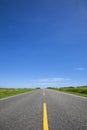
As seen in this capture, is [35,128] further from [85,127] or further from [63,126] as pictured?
[85,127]

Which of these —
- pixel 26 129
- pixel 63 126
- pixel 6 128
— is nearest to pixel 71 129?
pixel 63 126

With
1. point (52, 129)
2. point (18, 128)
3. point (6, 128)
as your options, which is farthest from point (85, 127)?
point (6, 128)

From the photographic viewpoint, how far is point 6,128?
14.5 feet

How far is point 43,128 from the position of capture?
4.45 metres

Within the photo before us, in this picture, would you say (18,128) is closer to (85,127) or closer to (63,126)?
(63,126)

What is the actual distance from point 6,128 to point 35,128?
2.73ft

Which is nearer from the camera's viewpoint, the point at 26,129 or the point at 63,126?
the point at 26,129

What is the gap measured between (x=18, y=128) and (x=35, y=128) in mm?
Result: 489

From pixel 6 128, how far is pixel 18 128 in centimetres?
34

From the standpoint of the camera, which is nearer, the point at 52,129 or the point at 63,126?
the point at 52,129

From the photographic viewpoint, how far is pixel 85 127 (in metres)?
4.58

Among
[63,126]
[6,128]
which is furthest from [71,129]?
[6,128]

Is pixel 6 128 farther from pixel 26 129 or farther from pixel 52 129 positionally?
pixel 52 129

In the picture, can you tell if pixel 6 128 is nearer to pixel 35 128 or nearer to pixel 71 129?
pixel 35 128
